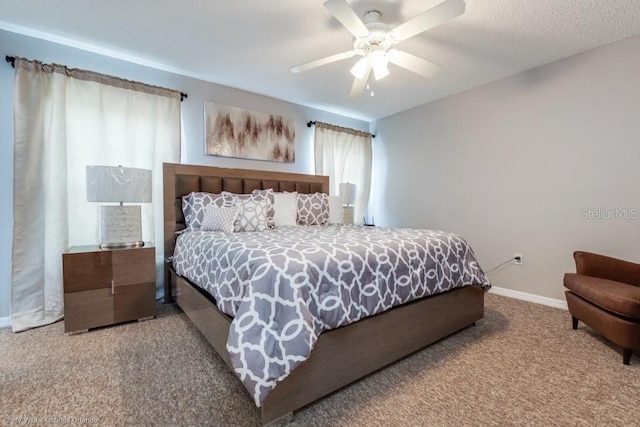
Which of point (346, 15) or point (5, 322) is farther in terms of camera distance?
point (5, 322)

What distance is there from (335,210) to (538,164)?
221cm

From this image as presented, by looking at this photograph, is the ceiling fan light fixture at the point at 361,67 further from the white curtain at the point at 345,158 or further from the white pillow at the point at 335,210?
the white curtain at the point at 345,158

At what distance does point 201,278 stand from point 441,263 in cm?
171

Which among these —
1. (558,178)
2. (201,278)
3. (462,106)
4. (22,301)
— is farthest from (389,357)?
(462,106)

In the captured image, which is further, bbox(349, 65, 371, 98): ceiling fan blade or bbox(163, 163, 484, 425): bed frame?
bbox(349, 65, 371, 98): ceiling fan blade

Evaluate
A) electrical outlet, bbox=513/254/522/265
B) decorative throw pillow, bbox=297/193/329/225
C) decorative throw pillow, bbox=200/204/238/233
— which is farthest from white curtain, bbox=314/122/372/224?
electrical outlet, bbox=513/254/522/265

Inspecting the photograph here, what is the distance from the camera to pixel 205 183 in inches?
121

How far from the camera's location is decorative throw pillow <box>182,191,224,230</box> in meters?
2.71

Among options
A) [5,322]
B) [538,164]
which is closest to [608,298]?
[538,164]

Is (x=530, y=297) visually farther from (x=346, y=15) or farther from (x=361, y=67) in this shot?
(x=346, y=15)

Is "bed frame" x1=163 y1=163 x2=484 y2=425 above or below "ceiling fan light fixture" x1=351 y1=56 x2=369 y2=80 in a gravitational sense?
below

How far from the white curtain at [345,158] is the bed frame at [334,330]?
5.89 ft

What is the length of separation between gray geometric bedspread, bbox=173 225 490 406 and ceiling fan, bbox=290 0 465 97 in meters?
1.30

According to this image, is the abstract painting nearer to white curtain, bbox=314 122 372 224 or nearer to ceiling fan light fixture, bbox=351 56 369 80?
white curtain, bbox=314 122 372 224
